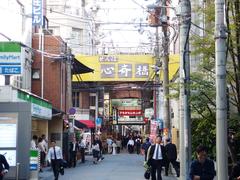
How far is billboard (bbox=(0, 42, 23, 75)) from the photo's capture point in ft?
75.7

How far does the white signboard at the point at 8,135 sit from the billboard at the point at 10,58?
7.34 ft

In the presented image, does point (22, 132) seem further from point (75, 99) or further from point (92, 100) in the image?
point (92, 100)

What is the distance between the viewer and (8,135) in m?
22.2

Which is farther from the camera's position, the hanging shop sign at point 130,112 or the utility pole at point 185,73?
the hanging shop sign at point 130,112

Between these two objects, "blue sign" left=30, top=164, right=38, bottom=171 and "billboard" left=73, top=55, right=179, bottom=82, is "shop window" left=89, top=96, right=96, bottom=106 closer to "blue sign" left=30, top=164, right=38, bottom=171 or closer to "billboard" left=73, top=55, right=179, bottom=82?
"billboard" left=73, top=55, right=179, bottom=82

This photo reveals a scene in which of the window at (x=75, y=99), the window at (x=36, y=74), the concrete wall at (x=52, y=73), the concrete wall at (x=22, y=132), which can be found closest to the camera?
the concrete wall at (x=22, y=132)

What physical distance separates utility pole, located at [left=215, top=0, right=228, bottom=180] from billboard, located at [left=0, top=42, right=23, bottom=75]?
14.2 m

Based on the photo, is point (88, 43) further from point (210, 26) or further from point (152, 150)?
point (210, 26)

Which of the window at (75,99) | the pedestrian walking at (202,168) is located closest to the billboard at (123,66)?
the window at (75,99)

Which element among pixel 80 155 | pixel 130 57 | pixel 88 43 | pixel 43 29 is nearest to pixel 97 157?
pixel 80 155

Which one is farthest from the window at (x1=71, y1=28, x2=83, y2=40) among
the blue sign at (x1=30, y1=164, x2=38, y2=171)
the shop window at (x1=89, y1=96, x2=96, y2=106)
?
the blue sign at (x1=30, y1=164, x2=38, y2=171)

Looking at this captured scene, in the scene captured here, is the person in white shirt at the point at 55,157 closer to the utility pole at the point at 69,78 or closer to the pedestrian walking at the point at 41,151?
the pedestrian walking at the point at 41,151

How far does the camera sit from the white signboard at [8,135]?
22078 mm

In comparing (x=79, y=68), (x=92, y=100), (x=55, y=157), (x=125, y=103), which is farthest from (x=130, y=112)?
(x=55, y=157)
